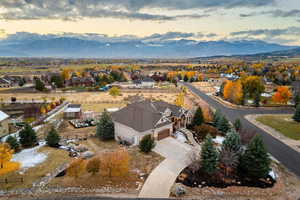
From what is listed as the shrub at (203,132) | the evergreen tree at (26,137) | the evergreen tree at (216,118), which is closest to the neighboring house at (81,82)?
the evergreen tree at (26,137)

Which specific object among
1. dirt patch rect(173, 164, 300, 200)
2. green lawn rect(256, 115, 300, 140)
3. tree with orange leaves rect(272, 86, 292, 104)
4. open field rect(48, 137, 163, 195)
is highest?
tree with orange leaves rect(272, 86, 292, 104)

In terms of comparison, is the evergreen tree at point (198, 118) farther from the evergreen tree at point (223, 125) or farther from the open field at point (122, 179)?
the open field at point (122, 179)

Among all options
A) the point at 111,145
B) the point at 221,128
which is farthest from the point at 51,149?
the point at 221,128

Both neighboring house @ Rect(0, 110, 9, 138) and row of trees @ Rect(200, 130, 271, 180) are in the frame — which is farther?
neighboring house @ Rect(0, 110, 9, 138)

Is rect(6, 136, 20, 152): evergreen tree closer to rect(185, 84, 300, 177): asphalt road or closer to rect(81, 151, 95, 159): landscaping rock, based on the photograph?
rect(81, 151, 95, 159): landscaping rock

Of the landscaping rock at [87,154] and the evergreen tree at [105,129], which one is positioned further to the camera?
the evergreen tree at [105,129]

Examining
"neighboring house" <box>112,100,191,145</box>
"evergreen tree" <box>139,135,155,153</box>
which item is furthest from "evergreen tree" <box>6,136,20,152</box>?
"evergreen tree" <box>139,135,155,153</box>
